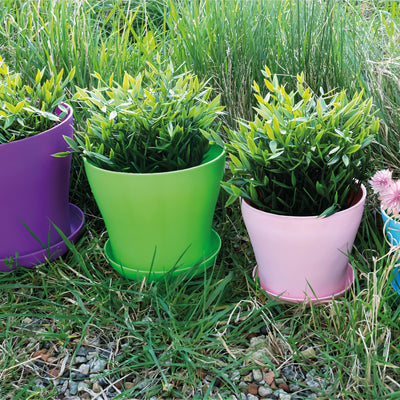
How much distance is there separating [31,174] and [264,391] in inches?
32.0

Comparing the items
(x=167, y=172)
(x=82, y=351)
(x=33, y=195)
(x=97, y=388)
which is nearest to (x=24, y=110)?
(x=33, y=195)

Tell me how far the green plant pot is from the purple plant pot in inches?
6.4

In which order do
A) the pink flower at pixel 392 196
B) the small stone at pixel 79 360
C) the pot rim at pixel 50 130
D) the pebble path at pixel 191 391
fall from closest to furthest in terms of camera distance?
the pink flower at pixel 392 196 < the pebble path at pixel 191 391 < the small stone at pixel 79 360 < the pot rim at pixel 50 130

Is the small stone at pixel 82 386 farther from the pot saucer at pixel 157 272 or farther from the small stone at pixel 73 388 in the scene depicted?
the pot saucer at pixel 157 272

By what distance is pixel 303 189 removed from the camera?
129 centimetres

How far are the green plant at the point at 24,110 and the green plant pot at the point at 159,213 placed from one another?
0.22 m

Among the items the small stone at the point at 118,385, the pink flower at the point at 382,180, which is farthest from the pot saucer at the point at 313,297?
the small stone at the point at 118,385

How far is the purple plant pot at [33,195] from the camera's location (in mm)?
1425

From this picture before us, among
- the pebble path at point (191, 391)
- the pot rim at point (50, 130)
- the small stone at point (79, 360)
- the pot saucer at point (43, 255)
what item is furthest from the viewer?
the pot saucer at point (43, 255)

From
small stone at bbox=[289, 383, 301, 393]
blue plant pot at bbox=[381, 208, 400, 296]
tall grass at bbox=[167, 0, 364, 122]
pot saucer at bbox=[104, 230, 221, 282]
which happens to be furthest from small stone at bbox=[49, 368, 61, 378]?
tall grass at bbox=[167, 0, 364, 122]

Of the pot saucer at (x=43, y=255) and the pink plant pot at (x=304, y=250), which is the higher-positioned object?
the pink plant pot at (x=304, y=250)

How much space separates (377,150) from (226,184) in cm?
63

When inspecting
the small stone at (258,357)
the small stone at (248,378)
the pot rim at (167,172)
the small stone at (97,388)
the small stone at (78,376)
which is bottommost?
the small stone at (78,376)

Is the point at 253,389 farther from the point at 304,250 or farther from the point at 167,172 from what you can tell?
the point at 167,172
